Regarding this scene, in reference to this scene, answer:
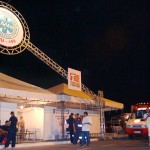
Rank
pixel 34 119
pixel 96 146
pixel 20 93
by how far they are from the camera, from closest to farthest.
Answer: pixel 96 146, pixel 20 93, pixel 34 119

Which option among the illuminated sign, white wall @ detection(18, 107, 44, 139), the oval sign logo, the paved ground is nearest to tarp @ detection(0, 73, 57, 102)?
the illuminated sign

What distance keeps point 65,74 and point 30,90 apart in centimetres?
332

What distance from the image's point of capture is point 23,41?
1814cm

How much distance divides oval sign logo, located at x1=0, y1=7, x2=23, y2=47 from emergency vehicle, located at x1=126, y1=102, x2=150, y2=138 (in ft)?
30.1

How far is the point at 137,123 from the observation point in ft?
65.0

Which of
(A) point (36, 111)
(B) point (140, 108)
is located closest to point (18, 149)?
(A) point (36, 111)

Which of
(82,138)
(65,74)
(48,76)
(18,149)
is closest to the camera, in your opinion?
(18,149)

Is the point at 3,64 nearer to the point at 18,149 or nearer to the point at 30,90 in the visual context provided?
the point at 30,90

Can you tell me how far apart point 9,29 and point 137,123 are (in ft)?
33.1

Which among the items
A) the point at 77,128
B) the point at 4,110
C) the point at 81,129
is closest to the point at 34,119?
the point at 4,110

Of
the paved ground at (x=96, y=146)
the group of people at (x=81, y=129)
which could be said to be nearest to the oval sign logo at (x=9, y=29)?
the group of people at (x=81, y=129)

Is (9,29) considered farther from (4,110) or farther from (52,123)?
(52,123)

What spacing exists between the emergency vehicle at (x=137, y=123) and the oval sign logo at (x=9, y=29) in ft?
30.1

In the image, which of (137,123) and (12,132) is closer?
(12,132)
